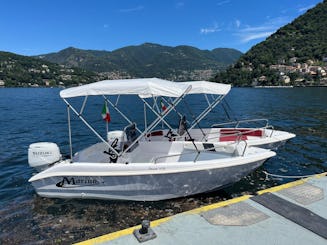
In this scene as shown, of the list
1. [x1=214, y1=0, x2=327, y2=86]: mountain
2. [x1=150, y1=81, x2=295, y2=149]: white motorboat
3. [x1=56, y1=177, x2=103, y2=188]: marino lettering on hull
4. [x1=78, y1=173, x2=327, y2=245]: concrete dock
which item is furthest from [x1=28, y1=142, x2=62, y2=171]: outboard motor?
[x1=214, y1=0, x2=327, y2=86]: mountain

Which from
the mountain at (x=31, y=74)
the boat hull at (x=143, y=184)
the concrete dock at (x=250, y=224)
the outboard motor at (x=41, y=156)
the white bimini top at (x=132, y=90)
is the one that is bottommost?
the boat hull at (x=143, y=184)

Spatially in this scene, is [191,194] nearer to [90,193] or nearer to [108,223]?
[108,223]

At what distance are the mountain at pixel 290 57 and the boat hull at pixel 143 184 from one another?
11338 centimetres

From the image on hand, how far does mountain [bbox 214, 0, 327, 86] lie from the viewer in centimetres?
11138

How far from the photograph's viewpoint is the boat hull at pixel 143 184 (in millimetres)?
6340

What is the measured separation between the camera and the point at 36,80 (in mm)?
139750

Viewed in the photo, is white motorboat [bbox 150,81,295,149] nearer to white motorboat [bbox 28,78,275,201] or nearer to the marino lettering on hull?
white motorboat [bbox 28,78,275,201]

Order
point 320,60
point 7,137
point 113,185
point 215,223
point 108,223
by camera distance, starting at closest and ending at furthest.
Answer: point 215,223 < point 108,223 < point 113,185 < point 7,137 < point 320,60

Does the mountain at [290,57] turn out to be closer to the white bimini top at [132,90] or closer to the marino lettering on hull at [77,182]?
the white bimini top at [132,90]

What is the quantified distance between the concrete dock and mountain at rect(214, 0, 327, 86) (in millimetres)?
114538

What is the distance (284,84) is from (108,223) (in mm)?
116329

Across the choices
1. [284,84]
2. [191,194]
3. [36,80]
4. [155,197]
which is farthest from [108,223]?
[36,80]

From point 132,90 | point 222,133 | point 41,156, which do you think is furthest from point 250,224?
point 222,133

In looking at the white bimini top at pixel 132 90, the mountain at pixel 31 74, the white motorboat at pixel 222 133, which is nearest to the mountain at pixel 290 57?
the mountain at pixel 31 74
